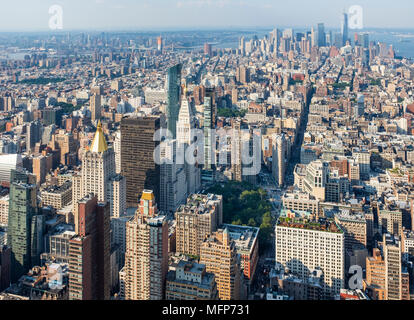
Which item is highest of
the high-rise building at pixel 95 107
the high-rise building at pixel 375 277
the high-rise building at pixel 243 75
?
the high-rise building at pixel 243 75

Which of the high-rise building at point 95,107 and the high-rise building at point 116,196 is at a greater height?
the high-rise building at point 95,107

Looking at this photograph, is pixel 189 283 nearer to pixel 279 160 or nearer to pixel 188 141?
pixel 188 141

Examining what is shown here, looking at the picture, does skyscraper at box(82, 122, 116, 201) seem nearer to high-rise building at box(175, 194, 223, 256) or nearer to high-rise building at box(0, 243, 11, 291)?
high-rise building at box(175, 194, 223, 256)

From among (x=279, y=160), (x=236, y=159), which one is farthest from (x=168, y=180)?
(x=279, y=160)

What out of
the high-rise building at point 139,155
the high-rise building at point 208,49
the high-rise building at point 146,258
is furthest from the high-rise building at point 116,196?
the high-rise building at point 208,49

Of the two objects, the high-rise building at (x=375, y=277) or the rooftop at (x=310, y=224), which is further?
the rooftop at (x=310, y=224)

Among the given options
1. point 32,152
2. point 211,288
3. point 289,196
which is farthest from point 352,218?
point 32,152

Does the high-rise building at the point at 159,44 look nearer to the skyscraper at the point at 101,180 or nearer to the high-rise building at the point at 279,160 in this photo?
the high-rise building at the point at 279,160
